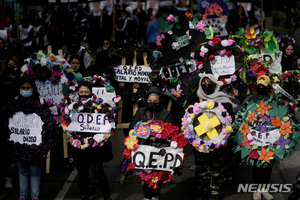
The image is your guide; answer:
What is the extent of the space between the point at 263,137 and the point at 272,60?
10.3 feet

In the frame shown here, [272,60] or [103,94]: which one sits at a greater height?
[272,60]

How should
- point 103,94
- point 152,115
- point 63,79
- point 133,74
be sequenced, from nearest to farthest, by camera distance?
point 152,115, point 103,94, point 63,79, point 133,74

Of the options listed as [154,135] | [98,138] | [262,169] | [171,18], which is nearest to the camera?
[154,135]

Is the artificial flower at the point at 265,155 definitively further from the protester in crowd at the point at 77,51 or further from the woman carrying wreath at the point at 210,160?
the protester in crowd at the point at 77,51

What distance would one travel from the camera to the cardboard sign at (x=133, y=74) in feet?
31.4

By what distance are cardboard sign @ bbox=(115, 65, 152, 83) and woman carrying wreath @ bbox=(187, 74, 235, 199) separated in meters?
2.12

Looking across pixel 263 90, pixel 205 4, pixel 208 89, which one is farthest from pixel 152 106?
pixel 205 4

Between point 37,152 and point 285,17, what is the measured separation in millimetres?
17665

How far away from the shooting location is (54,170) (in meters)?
9.22

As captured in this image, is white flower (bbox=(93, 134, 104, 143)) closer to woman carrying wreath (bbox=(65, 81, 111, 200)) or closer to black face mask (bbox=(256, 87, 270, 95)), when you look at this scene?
woman carrying wreath (bbox=(65, 81, 111, 200))

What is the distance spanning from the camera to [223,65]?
30.2 ft

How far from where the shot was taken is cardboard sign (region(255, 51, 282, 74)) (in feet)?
33.3

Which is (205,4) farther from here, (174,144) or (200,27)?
(174,144)

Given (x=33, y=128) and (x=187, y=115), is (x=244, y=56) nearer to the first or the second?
(x=187, y=115)
